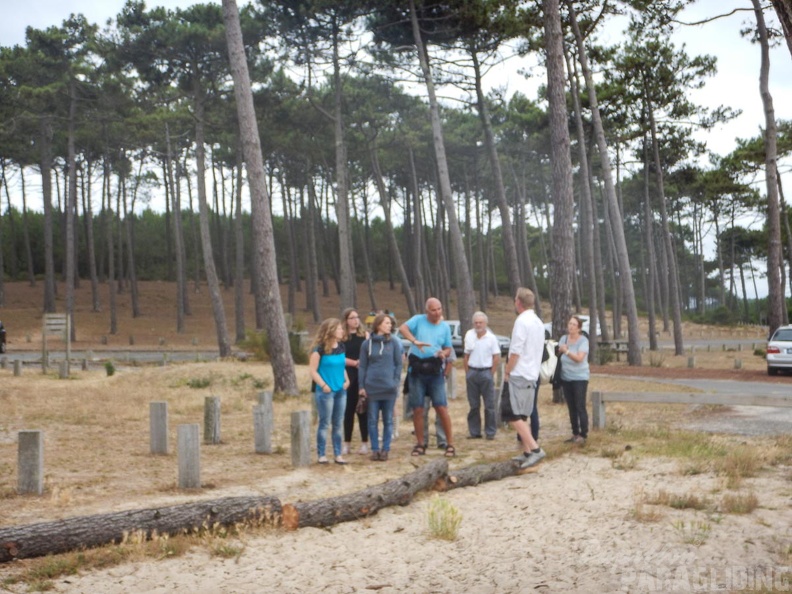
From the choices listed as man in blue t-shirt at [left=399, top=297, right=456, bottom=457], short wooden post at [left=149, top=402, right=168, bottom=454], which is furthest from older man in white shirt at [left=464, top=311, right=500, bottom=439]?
short wooden post at [left=149, top=402, right=168, bottom=454]

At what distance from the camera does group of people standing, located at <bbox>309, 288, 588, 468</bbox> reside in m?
10.8

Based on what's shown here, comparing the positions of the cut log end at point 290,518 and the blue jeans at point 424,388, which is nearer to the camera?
the cut log end at point 290,518

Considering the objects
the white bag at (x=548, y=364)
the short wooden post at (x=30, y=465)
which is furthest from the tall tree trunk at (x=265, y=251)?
the short wooden post at (x=30, y=465)

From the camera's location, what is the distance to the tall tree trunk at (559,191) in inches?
777

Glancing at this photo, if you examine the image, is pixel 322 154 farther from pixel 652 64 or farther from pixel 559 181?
pixel 559 181

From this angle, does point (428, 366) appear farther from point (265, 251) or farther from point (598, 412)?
point (265, 251)

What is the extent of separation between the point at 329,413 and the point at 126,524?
4.25 metres

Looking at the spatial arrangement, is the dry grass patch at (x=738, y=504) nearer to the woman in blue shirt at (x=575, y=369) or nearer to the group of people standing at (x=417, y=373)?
the group of people standing at (x=417, y=373)

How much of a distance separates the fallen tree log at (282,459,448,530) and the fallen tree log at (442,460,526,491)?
173mm

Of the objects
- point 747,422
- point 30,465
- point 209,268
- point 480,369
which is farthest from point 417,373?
point 209,268

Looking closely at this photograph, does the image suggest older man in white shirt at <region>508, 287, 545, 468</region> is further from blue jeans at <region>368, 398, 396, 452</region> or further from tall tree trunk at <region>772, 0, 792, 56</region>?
tall tree trunk at <region>772, 0, 792, 56</region>

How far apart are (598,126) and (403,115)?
20965 mm

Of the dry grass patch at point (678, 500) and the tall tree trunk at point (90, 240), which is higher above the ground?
the tall tree trunk at point (90, 240)

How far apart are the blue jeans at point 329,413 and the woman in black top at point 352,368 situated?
961 mm
